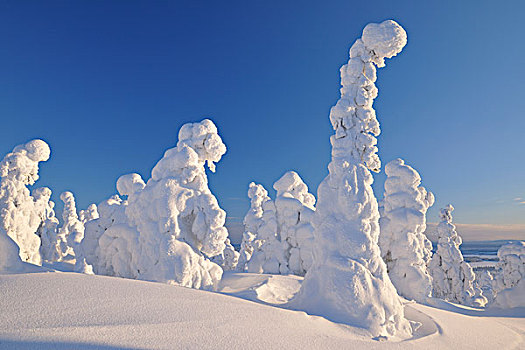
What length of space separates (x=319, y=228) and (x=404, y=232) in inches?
443

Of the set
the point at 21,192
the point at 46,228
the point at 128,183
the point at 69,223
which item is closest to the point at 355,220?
the point at 128,183

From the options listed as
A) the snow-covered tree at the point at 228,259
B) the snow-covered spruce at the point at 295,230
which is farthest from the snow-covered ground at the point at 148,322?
the snow-covered tree at the point at 228,259

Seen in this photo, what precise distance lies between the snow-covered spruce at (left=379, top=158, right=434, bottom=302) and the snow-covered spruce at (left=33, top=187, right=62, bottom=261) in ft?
87.9

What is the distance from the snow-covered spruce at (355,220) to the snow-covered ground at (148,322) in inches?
32.9

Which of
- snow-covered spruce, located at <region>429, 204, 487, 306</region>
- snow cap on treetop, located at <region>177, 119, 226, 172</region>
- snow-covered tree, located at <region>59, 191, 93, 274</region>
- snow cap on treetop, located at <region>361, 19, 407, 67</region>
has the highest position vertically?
snow cap on treetop, located at <region>361, 19, 407, 67</region>

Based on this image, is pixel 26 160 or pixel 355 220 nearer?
pixel 355 220

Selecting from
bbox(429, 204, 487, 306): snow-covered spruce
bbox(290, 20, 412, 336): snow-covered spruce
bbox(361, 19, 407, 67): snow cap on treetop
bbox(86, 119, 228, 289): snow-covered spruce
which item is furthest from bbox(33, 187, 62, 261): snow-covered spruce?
bbox(429, 204, 487, 306): snow-covered spruce

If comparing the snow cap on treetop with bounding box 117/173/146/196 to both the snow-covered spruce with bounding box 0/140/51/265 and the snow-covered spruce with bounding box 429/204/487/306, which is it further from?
the snow-covered spruce with bounding box 429/204/487/306

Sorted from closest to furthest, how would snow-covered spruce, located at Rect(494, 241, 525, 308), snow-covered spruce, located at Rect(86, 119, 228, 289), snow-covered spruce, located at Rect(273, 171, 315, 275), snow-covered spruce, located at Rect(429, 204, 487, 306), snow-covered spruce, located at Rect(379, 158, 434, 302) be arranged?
snow-covered spruce, located at Rect(86, 119, 228, 289) → snow-covered spruce, located at Rect(379, 158, 434, 302) → snow-covered spruce, located at Rect(273, 171, 315, 275) → snow-covered spruce, located at Rect(494, 241, 525, 308) → snow-covered spruce, located at Rect(429, 204, 487, 306)

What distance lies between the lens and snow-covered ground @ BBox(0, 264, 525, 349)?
13.4 ft

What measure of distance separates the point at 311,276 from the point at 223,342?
185 inches

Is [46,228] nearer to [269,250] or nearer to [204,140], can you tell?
[269,250]

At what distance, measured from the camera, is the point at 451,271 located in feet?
81.0

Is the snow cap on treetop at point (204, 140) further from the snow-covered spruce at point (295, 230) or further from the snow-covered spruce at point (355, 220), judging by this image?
the snow-covered spruce at point (295, 230)
